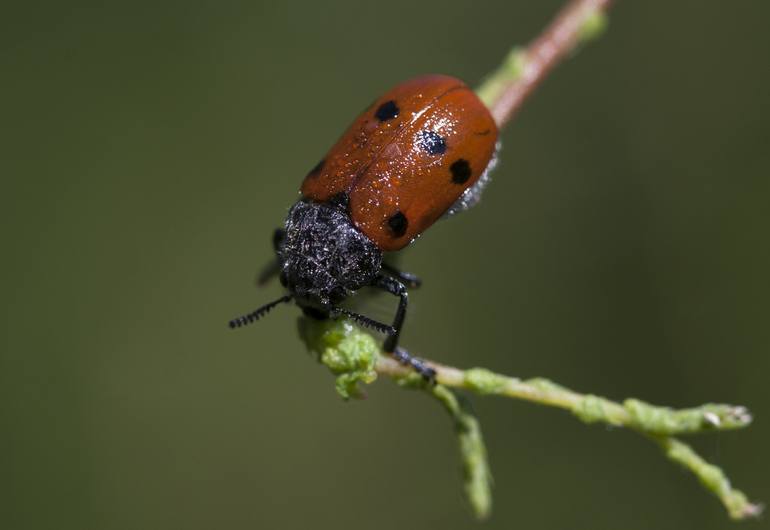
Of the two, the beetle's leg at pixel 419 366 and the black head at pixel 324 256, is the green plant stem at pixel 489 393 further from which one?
the black head at pixel 324 256

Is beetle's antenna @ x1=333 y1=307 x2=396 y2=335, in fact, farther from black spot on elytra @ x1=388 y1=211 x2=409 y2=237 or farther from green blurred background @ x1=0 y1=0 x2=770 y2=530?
green blurred background @ x1=0 y1=0 x2=770 y2=530

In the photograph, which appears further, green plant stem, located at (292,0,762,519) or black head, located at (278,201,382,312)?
black head, located at (278,201,382,312)

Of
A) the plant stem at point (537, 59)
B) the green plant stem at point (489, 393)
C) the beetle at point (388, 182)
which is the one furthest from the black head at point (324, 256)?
the plant stem at point (537, 59)

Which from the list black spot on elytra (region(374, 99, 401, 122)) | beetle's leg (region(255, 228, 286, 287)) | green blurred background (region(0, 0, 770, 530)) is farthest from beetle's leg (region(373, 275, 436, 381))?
green blurred background (region(0, 0, 770, 530))

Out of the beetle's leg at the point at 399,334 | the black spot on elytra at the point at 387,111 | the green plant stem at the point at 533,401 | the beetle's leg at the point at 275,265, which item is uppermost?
the black spot on elytra at the point at 387,111

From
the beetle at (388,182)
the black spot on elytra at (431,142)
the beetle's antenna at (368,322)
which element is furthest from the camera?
the black spot on elytra at (431,142)

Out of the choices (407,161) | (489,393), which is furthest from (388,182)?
(489,393)

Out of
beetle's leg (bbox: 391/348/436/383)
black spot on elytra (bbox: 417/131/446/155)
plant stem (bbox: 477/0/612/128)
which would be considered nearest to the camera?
beetle's leg (bbox: 391/348/436/383)
